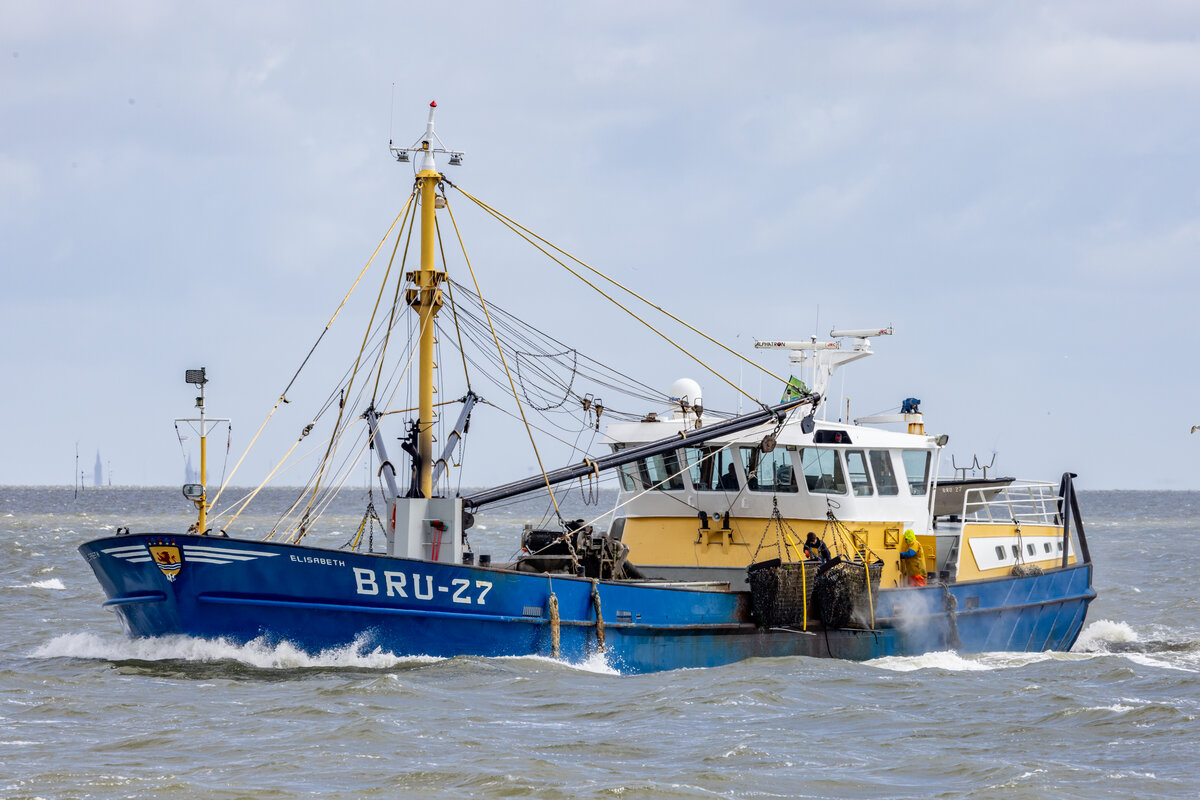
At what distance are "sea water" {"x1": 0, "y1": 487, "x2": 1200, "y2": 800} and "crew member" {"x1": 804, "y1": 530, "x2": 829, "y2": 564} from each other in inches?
53.5

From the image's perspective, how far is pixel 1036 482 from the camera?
20.3 metres

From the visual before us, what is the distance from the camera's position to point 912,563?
57.8ft

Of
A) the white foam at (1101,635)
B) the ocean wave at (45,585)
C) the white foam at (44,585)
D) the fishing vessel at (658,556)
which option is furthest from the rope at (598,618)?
the white foam at (44,585)

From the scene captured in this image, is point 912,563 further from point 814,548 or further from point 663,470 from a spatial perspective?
point 663,470

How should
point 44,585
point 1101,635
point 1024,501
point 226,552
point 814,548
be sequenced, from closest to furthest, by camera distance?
point 226,552
point 814,548
point 1024,501
point 1101,635
point 44,585

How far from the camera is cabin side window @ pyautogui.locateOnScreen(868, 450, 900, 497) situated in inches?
701

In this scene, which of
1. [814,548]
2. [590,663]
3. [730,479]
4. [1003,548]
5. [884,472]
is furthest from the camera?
[1003,548]

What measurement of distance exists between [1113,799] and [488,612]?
21.6 feet

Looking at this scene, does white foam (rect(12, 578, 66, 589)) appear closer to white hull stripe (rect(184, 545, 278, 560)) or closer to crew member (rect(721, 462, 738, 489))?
white hull stripe (rect(184, 545, 278, 560))

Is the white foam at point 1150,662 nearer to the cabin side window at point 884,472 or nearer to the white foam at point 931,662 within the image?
the white foam at point 931,662

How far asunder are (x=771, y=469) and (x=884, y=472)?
1.64m

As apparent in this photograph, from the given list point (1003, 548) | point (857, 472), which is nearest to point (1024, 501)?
point (1003, 548)

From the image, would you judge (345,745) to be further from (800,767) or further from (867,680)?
(867,680)

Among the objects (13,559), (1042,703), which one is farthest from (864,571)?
(13,559)
